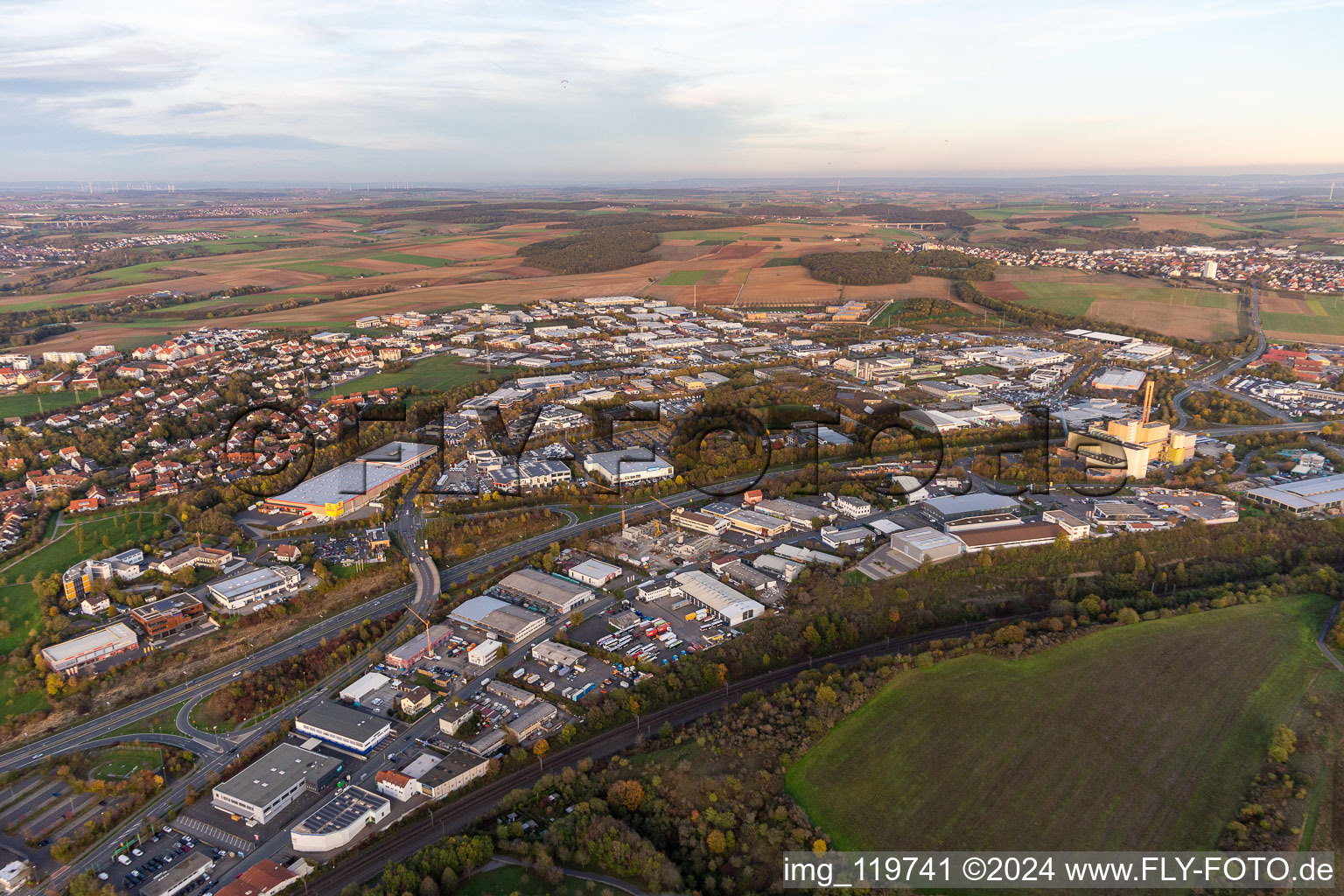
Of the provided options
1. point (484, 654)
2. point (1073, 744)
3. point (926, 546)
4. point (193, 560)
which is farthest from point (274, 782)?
point (926, 546)

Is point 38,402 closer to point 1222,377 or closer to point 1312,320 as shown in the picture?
point 1222,377

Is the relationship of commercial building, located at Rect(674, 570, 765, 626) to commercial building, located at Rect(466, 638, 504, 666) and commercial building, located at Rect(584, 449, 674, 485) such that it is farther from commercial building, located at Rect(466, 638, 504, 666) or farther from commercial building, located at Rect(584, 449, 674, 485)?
commercial building, located at Rect(584, 449, 674, 485)

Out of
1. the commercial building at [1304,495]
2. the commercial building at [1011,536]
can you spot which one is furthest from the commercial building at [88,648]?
the commercial building at [1304,495]

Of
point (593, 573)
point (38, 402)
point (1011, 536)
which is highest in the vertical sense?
point (38, 402)

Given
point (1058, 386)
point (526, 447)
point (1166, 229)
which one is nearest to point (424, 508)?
point (526, 447)

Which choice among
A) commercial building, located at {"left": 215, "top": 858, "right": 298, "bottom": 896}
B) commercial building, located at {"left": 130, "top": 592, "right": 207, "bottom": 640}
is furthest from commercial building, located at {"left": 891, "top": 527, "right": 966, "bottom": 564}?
commercial building, located at {"left": 130, "top": 592, "right": 207, "bottom": 640}
